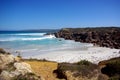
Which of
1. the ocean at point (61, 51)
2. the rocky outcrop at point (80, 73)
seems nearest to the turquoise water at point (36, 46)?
the ocean at point (61, 51)

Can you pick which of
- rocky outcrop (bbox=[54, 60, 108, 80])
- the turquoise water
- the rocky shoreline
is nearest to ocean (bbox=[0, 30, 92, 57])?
the turquoise water

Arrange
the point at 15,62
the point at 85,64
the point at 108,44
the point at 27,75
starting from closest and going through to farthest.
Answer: the point at 27,75 < the point at 15,62 < the point at 85,64 < the point at 108,44

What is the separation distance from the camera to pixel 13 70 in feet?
33.5

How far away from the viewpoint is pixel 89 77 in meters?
11.3

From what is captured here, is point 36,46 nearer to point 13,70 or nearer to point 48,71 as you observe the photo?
point 48,71

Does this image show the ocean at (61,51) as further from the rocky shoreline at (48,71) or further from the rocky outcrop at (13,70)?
the rocky outcrop at (13,70)

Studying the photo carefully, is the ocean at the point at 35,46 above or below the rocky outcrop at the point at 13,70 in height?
below

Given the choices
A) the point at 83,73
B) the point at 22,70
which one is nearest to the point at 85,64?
the point at 83,73

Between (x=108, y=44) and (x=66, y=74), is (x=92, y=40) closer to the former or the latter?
(x=108, y=44)

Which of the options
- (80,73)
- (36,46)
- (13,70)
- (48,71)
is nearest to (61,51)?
(36,46)

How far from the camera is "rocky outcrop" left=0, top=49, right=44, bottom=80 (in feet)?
31.8

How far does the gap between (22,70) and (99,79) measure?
13.6ft

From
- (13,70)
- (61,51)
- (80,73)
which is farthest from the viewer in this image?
(61,51)

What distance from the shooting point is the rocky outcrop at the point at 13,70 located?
970 cm
